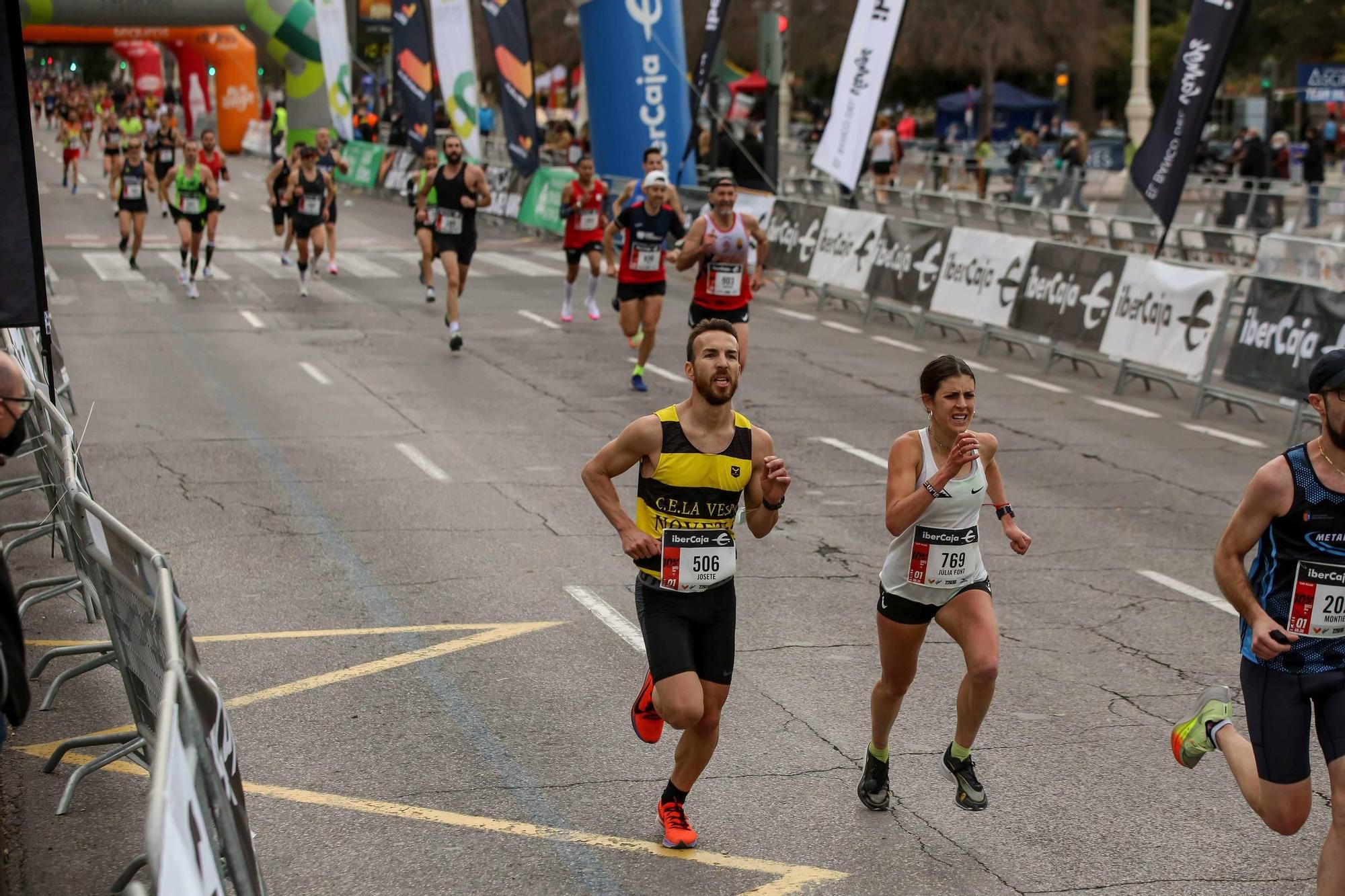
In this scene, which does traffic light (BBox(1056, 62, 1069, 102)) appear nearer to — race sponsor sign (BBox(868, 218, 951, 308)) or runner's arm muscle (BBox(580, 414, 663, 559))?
race sponsor sign (BBox(868, 218, 951, 308))

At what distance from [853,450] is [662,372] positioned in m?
4.16

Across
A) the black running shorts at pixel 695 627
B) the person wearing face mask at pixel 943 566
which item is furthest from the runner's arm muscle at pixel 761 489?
the person wearing face mask at pixel 943 566

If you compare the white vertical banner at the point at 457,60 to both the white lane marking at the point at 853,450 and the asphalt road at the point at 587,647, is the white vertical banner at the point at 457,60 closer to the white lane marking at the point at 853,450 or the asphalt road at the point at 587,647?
the asphalt road at the point at 587,647

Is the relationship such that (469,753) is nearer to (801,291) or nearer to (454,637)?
(454,637)

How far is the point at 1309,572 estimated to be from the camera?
16.0ft

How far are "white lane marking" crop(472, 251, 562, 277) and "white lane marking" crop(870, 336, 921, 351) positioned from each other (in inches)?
296

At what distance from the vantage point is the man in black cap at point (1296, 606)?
4.82 m

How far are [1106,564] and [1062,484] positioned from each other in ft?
7.59

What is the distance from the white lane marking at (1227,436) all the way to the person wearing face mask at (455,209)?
778 centimetres

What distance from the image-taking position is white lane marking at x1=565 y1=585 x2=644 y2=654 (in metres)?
8.05

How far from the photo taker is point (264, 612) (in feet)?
27.5

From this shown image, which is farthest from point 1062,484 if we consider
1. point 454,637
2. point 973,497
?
point 973,497

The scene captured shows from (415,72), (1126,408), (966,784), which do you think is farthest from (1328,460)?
(415,72)

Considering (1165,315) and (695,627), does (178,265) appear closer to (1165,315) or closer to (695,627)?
(1165,315)
